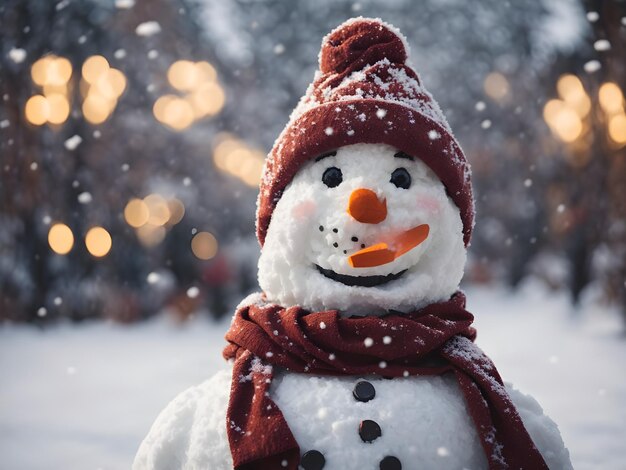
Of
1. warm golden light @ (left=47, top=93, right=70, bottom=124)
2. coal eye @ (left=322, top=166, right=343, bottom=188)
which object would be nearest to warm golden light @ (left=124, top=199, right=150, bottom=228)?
warm golden light @ (left=47, top=93, right=70, bottom=124)

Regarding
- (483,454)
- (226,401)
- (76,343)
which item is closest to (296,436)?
(226,401)

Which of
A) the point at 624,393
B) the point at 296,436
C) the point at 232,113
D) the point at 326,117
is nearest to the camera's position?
the point at 296,436

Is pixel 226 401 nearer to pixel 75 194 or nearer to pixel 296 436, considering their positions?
pixel 296 436

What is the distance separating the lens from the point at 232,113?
552cm

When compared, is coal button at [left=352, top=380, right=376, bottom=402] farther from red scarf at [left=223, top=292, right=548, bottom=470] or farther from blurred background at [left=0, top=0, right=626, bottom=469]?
blurred background at [left=0, top=0, right=626, bottom=469]

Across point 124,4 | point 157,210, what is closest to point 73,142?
point 157,210

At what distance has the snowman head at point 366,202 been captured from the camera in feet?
4.22

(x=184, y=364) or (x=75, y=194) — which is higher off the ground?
(x=75, y=194)

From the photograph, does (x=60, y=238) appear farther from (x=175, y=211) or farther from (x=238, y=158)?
(x=238, y=158)

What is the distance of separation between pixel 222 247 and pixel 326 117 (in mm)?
4344

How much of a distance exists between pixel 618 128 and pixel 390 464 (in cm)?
443

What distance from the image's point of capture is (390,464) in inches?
45.1

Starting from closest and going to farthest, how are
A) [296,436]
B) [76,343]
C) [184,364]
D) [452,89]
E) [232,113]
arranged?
[296,436] → [184,364] → [76,343] → [232,113] → [452,89]

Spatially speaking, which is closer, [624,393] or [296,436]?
[296,436]
